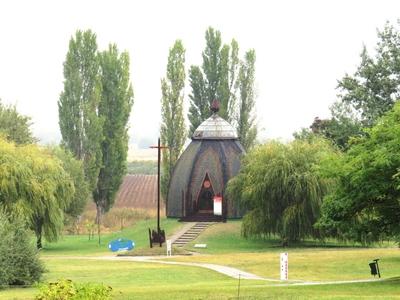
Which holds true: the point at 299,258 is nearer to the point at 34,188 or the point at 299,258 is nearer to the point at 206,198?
the point at 34,188

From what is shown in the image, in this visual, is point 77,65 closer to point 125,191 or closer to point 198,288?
point 125,191

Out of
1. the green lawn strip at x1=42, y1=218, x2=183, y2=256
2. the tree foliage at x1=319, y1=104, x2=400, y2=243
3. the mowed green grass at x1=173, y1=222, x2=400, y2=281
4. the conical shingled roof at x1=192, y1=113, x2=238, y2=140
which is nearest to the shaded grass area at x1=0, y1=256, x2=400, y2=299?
the tree foliage at x1=319, y1=104, x2=400, y2=243

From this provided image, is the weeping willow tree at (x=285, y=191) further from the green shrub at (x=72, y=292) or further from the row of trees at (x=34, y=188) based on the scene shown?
the green shrub at (x=72, y=292)

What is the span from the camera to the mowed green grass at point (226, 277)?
31172 mm

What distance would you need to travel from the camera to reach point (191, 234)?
72.9m

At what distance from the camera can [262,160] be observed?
66.2 metres

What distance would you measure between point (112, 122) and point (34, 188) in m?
30.5

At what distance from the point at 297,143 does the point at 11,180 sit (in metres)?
19.9

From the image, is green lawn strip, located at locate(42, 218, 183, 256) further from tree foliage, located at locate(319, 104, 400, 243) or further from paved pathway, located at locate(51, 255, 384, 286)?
tree foliage, located at locate(319, 104, 400, 243)

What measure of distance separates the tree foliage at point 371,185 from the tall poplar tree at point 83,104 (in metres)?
54.5

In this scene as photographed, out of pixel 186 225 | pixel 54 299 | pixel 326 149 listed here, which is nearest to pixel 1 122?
pixel 186 225

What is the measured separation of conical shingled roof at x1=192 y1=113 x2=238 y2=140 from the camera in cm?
8156

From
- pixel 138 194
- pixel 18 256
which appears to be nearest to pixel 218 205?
pixel 18 256

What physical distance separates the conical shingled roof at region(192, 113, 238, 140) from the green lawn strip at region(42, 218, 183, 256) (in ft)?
25.2
